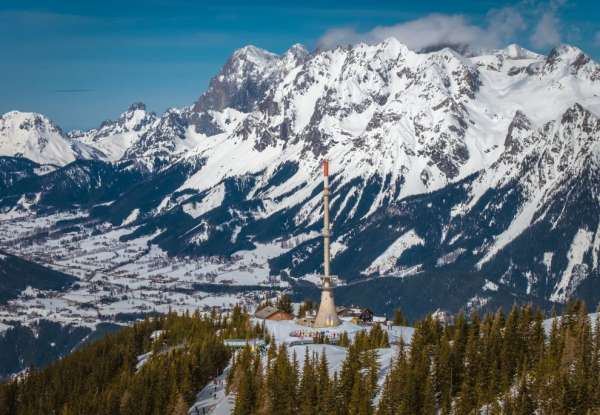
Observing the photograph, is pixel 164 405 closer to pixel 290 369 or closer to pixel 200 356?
pixel 200 356

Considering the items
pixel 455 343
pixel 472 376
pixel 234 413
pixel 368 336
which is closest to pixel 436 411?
pixel 472 376

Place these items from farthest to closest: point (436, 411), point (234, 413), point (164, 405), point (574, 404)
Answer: point (164, 405), point (234, 413), point (436, 411), point (574, 404)

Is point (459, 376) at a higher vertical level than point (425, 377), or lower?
higher

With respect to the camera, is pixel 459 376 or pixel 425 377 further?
pixel 459 376

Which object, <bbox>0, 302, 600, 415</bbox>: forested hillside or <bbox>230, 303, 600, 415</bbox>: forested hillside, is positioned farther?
<bbox>0, 302, 600, 415</bbox>: forested hillside

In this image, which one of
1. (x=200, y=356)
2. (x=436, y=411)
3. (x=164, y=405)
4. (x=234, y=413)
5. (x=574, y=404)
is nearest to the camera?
(x=574, y=404)

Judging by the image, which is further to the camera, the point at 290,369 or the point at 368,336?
the point at 368,336

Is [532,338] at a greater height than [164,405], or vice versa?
[532,338]

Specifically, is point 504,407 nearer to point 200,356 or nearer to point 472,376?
point 472,376

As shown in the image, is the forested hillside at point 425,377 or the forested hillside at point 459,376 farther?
the forested hillside at point 425,377
